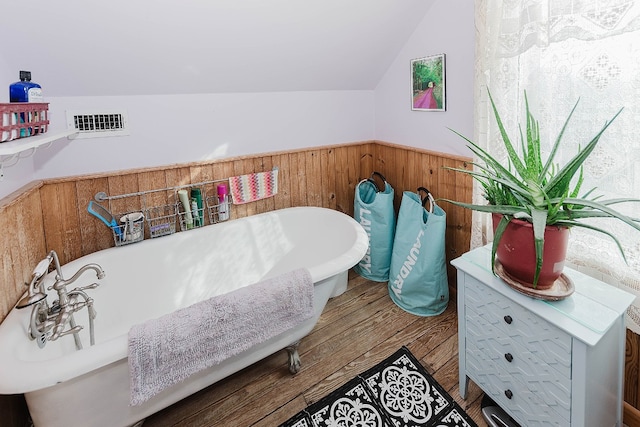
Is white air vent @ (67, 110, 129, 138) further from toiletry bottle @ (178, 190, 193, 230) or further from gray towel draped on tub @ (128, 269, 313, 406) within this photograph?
A: gray towel draped on tub @ (128, 269, 313, 406)

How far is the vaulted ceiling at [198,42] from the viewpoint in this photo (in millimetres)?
1492

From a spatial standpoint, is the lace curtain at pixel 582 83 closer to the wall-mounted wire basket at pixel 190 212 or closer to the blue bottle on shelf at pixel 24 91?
the wall-mounted wire basket at pixel 190 212

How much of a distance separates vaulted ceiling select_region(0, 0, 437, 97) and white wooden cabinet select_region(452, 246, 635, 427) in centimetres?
150

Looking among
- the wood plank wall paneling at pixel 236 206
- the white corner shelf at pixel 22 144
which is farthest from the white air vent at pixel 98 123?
the white corner shelf at pixel 22 144

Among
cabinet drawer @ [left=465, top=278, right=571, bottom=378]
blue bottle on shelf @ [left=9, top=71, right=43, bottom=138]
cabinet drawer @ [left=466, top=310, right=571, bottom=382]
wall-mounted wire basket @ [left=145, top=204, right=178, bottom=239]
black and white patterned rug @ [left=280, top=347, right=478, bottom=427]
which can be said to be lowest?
black and white patterned rug @ [left=280, top=347, right=478, bottom=427]

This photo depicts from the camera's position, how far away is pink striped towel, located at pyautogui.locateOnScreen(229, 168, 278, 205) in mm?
2305

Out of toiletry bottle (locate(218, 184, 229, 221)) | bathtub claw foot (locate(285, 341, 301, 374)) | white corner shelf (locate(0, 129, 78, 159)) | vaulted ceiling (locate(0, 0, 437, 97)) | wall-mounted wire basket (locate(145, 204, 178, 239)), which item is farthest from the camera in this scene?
toiletry bottle (locate(218, 184, 229, 221))

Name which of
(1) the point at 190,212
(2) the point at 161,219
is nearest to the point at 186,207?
(1) the point at 190,212

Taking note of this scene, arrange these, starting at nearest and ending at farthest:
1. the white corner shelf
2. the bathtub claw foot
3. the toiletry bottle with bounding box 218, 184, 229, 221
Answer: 1. the white corner shelf
2. the bathtub claw foot
3. the toiletry bottle with bounding box 218, 184, 229, 221

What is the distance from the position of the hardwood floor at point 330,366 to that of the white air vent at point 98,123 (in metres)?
1.45

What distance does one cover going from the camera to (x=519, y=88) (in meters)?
1.55

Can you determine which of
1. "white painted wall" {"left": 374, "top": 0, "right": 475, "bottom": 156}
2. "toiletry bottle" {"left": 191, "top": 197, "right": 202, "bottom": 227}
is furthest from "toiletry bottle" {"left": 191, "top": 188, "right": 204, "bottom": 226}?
"white painted wall" {"left": 374, "top": 0, "right": 475, "bottom": 156}

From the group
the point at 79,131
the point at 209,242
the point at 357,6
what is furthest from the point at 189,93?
the point at 357,6

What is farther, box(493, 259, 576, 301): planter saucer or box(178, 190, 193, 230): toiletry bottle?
box(178, 190, 193, 230): toiletry bottle
